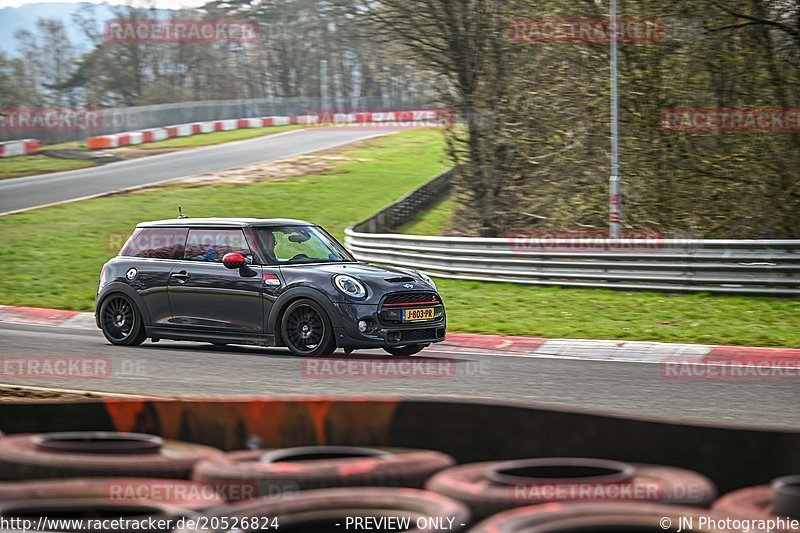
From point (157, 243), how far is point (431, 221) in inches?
793

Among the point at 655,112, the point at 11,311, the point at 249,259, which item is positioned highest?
the point at 655,112

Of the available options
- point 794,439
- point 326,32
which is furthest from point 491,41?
point 326,32

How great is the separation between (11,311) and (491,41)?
1274 centimetres

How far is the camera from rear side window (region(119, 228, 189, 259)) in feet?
40.0

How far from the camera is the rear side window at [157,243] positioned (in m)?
12.2

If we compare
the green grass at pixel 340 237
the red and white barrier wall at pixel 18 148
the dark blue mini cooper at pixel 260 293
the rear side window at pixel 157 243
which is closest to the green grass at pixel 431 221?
the green grass at pixel 340 237

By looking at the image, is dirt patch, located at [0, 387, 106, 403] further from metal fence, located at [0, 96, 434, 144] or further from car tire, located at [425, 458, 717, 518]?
metal fence, located at [0, 96, 434, 144]

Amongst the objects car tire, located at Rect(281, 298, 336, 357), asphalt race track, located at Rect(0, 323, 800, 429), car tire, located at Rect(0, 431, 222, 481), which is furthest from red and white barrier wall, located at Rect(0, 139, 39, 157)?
car tire, located at Rect(0, 431, 222, 481)

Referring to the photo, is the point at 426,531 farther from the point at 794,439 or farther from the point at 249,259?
A: the point at 249,259

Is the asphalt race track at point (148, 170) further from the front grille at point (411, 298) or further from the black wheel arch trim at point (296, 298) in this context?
the front grille at point (411, 298)

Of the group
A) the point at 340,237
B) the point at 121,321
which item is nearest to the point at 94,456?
the point at 121,321

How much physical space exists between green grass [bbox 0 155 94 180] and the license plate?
29.2 m

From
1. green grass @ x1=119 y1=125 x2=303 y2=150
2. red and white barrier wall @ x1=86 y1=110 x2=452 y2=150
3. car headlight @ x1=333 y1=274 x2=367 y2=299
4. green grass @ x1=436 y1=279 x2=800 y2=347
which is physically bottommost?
green grass @ x1=436 y1=279 x2=800 y2=347

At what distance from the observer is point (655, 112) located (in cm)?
2147
